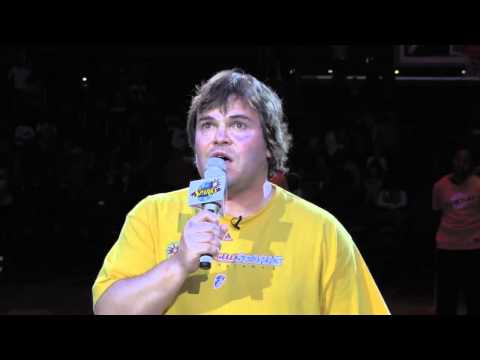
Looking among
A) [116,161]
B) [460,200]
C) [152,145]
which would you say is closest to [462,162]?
[460,200]

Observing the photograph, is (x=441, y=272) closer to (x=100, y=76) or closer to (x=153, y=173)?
(x=153, y=173)

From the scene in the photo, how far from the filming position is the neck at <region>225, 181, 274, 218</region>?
205cm

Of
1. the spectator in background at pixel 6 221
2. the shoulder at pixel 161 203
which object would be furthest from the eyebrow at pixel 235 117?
the spectator in background at pixel 6 221

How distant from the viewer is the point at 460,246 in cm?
598

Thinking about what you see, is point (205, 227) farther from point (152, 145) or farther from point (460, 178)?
point (152, 145)

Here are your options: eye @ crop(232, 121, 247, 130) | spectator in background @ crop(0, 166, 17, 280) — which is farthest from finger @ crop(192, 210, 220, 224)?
spectator in background @ crop(0, 166, 17, 280)

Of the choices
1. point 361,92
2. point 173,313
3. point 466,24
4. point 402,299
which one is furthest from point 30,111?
point 173,313

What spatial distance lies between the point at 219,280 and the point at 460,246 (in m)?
4.51

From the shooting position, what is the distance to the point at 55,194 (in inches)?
379

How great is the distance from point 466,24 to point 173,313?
1910 millimetres

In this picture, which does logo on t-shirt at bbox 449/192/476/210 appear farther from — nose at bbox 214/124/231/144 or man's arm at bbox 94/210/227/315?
man's arm at bbox 94/210/227/315

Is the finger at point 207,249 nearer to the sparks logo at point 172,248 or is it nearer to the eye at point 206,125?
the sparks logo at point 172,248

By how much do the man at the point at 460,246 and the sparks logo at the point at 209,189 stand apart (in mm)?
4596

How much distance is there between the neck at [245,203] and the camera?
2051mm
